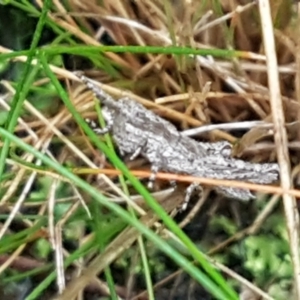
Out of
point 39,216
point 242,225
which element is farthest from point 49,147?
point 242,225

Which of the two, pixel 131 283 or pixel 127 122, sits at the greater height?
pixel 127 122

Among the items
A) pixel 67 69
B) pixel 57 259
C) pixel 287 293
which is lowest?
pixel 287 293

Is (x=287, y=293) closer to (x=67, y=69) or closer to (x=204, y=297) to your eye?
(x=204, y=297)
